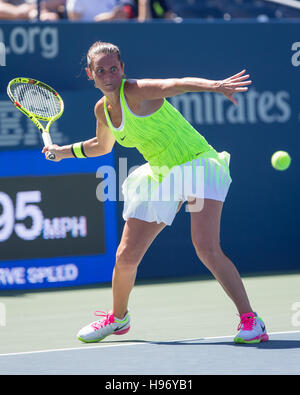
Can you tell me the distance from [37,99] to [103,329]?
1.55 meters

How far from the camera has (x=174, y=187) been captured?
14.9ft

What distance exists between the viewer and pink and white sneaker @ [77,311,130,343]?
4.71 m

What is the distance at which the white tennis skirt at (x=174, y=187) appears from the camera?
178 inches

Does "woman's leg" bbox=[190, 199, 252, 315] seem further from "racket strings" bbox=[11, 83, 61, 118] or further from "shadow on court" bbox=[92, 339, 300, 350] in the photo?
"racket strings" bbox=[11, 83, 61, 118]

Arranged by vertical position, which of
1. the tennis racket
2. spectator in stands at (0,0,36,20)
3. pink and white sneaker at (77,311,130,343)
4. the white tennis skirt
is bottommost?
pink and white sneaker at (77,311,130,343)

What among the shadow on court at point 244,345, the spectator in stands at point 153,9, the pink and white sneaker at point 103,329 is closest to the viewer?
the shadow on court at point 244,345

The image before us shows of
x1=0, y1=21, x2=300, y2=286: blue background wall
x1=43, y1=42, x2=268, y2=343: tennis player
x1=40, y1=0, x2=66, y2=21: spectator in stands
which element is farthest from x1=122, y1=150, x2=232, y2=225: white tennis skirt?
x1=40, y1=0, x2=66, y2=21: spectator in stands

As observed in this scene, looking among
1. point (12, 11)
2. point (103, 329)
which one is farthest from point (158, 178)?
point (12, 11)

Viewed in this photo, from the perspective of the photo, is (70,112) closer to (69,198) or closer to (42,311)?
(69,198)

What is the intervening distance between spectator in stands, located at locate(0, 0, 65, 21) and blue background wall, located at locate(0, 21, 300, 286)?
33.8 inches

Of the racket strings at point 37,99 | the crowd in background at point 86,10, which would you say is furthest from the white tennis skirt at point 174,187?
the crowd in background at point 86,10

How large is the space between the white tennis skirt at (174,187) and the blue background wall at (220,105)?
7.25ft

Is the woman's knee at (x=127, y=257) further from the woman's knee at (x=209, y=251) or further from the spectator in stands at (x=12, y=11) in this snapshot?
the spectator in stands at (x=12, y=11)

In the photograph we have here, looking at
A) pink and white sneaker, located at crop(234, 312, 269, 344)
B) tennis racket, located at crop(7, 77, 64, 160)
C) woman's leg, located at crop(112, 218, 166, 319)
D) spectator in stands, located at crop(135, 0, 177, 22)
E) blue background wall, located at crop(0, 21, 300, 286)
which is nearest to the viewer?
pink and white sneaker, located at crop(234, 312, 269, 344)
